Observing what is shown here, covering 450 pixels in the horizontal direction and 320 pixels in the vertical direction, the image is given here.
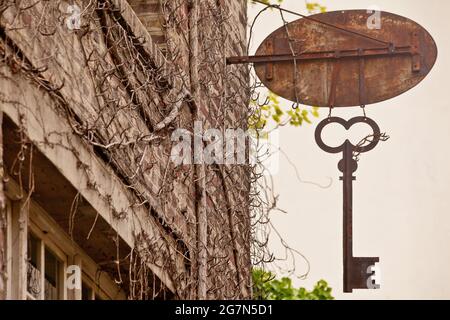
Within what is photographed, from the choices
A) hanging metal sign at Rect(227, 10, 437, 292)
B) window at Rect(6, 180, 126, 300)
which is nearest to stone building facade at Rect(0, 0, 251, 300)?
window at Rect(6, 180, 126, 300)

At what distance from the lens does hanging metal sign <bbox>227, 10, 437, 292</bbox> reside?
10.2m

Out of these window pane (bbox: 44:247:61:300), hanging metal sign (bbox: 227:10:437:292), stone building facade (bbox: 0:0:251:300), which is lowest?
window pane (bbox: 44:247:61:300)

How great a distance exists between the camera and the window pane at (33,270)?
724 cm

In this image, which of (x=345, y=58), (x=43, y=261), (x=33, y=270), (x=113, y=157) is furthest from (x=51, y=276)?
(x=345, y=58)

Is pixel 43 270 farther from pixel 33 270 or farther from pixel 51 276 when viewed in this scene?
pixel 51 276

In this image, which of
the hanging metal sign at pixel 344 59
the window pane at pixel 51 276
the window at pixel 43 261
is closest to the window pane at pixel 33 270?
the window at pixel 43 261

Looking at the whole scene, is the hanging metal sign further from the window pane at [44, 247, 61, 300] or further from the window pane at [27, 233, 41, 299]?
the window pane at [27, 233, 41, 299]

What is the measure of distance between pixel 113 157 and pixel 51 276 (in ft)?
2.37

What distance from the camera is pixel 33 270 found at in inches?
288

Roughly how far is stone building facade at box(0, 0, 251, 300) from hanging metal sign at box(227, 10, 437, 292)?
48 cm

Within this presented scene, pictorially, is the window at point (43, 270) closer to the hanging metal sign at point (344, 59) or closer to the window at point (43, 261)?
the window at point (43, 261)

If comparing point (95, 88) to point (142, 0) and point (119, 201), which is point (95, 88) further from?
point (142, 0)

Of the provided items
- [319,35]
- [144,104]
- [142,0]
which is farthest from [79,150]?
[319,35]
